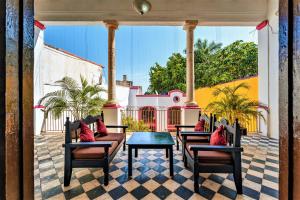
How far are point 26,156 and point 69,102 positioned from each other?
472 cm

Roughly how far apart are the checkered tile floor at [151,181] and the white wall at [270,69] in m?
1.85

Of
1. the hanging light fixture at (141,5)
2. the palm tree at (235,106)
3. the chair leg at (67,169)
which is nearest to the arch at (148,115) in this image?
the palm tree at (235,106)

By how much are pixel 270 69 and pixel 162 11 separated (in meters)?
3.44

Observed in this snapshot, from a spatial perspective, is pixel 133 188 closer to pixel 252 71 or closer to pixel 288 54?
pixel 288 54

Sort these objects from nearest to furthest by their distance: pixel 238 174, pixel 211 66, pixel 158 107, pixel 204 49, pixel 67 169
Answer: pixel 238 174 < pixel 67 169 < pixel 158 107 < pixel 211 66 < pixel 204 49

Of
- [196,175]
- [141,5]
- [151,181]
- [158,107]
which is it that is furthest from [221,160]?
[158,107]

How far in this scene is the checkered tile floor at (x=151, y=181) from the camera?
84.1 inches

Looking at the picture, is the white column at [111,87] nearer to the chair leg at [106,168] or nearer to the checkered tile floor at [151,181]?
the checkered tile floor at [151,181]

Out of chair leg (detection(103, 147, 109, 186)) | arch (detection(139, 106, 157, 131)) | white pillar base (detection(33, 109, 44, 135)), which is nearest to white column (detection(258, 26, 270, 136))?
chair leg (detection(103, 147, 109, 186))

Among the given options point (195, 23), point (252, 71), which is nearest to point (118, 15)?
point (195, 23)

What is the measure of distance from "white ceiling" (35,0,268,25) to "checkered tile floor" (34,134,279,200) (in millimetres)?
3822

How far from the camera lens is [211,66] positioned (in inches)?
474

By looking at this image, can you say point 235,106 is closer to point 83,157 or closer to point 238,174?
point 238,174

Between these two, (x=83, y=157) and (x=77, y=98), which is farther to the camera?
(x=77, y=98)
